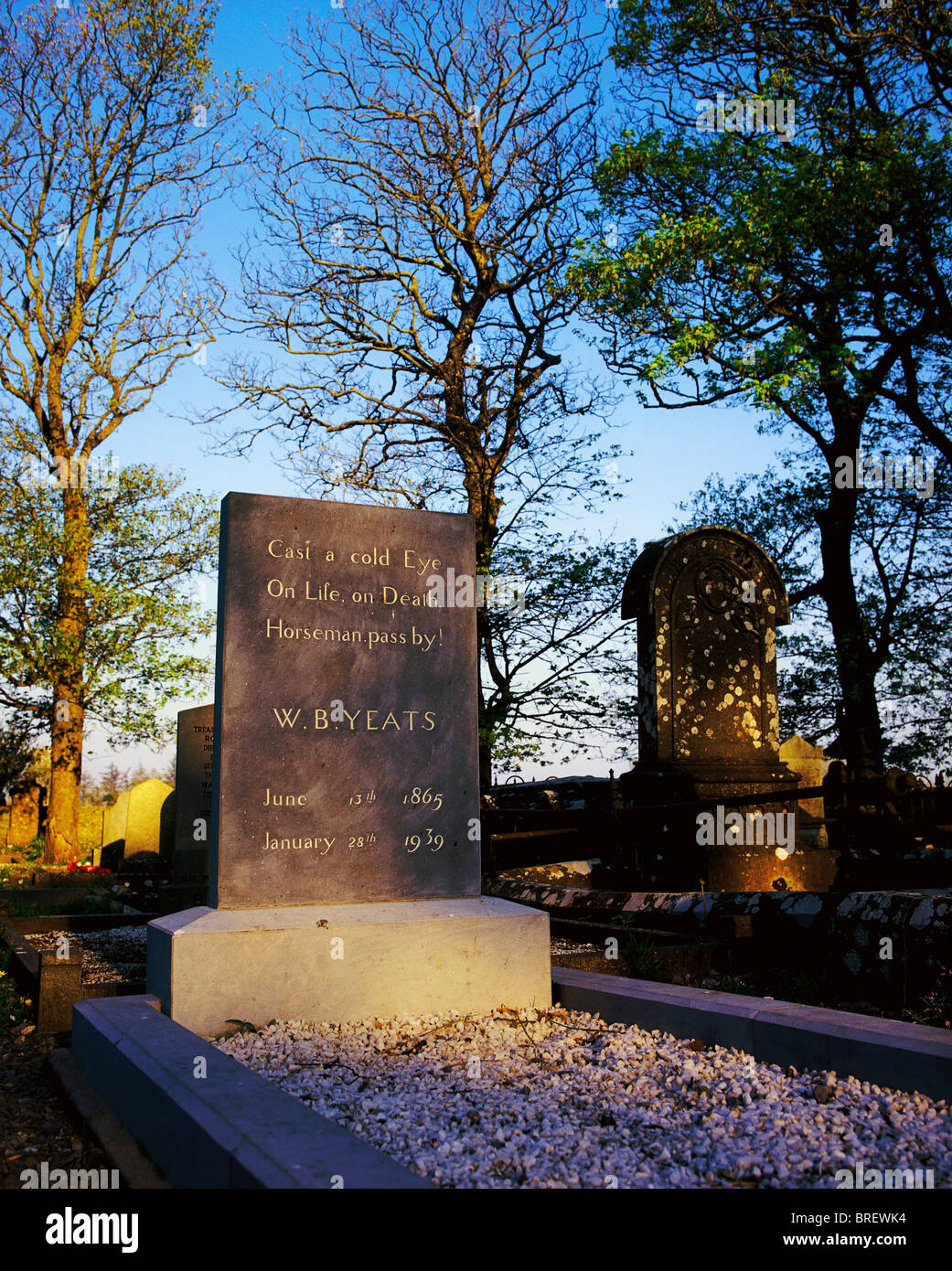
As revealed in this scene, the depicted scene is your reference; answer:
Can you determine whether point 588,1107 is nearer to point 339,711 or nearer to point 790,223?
point 339,711

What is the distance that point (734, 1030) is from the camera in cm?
386

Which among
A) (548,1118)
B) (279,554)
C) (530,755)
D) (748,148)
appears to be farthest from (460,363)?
(548,1118)

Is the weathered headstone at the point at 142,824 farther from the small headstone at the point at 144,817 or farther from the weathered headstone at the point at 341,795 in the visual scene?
the weathered headstone at the point at 341,795

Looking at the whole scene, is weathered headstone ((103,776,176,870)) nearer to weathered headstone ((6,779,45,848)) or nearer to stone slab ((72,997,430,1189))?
weathered headstone ((6,779,45,848))

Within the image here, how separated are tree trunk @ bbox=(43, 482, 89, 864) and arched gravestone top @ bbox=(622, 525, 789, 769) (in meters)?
11.6

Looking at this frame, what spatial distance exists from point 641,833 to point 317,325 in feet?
36.5

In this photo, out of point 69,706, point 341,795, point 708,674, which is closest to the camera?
point 341,795

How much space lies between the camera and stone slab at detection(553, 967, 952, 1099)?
3.25 metres

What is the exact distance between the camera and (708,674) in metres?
8.79

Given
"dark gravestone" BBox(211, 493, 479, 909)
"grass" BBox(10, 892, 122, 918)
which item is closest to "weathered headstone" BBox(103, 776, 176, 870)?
"grass" BBox(10, 892, 122, 918)

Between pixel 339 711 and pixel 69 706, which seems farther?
pixel 69 706

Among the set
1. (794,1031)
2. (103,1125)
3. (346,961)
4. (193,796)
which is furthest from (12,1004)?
(193,796)

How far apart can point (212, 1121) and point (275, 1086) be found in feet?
1.30

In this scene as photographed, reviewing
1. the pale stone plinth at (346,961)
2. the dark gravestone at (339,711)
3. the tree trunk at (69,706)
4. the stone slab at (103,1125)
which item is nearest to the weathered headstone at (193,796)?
the dark gravestone at (339,711)
